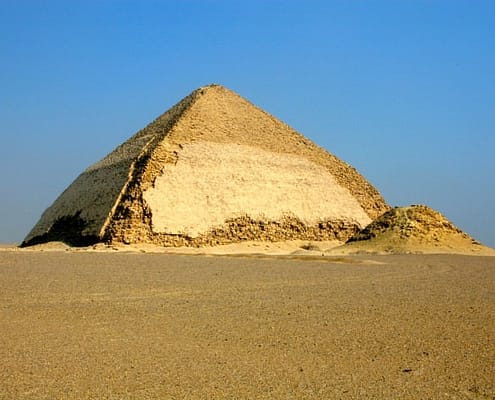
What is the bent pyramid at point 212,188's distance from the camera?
31266 millimetres

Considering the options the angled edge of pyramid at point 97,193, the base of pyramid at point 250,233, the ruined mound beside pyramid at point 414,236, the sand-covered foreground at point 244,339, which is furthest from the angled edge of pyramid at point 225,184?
the sand-covered foreground at point 244,339

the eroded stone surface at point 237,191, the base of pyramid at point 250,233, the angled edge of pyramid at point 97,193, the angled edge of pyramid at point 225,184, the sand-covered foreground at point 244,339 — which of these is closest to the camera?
the sand-covered foreground at point 244,339

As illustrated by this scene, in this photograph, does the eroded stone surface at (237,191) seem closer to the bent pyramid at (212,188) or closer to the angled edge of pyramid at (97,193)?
the bent pyramid at (212,188)

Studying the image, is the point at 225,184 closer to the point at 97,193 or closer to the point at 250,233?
the point at 250,233

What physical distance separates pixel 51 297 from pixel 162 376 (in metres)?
5.71

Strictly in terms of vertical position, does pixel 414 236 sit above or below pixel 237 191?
below

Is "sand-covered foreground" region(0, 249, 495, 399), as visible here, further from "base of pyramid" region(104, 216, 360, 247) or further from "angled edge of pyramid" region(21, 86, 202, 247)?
"angled edge of pyramid" region(21, 86, 202, 247)

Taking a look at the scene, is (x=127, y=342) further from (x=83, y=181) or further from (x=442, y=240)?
(x=83, y=181)

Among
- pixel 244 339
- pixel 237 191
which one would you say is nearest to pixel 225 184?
pixel 237 191

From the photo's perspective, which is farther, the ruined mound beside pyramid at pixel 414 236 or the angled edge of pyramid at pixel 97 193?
the angled edge of pyramid at pixel 97 193

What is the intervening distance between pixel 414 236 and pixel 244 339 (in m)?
22.7

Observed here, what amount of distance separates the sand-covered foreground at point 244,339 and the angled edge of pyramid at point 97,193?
19119 mm

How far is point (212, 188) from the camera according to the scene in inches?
1296

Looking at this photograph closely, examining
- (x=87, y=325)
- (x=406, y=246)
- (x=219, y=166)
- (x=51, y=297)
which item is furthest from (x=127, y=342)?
(x=219, y=166)
